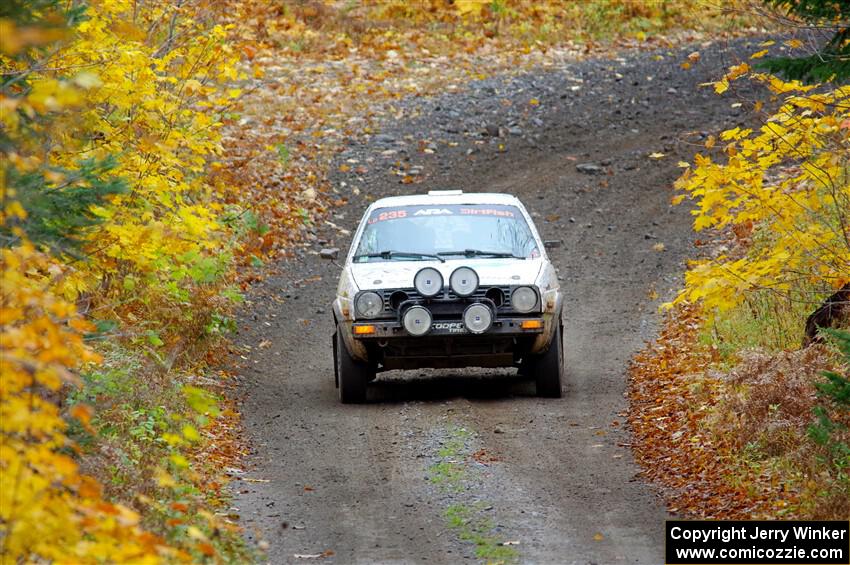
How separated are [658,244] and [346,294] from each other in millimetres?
9021

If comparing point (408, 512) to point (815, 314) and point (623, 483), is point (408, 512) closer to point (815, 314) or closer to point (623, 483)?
point (623, 483)

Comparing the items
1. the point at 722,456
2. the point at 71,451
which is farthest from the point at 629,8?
the point at 71,451

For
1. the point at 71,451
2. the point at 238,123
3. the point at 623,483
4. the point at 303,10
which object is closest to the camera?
the point at 71,451

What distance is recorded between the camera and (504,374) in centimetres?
1290

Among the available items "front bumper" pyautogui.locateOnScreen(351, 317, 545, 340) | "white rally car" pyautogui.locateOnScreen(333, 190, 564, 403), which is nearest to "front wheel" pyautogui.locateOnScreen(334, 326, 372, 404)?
"white rally car" pyautogui.locateOnScreen(333, 190, 564, 403)

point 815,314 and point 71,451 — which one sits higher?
point 71,451

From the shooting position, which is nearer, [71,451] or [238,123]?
[71,451]

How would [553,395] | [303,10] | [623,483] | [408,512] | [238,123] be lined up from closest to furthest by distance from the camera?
[408,512], [623,483], [553,395], [238,123], [303,10]

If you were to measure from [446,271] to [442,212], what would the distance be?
1223 mm

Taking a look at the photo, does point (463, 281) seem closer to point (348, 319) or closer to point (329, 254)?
point (348, 319)

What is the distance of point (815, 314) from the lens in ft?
34.5

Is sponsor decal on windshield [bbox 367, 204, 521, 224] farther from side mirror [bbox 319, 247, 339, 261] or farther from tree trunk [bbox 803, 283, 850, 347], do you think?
side mirror [bbox 319, 247, 339, 261]

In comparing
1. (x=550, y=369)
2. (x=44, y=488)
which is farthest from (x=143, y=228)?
(x=44, y=488)

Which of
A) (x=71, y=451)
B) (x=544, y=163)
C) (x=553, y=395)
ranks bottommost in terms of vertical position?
(x=544, y=163)
